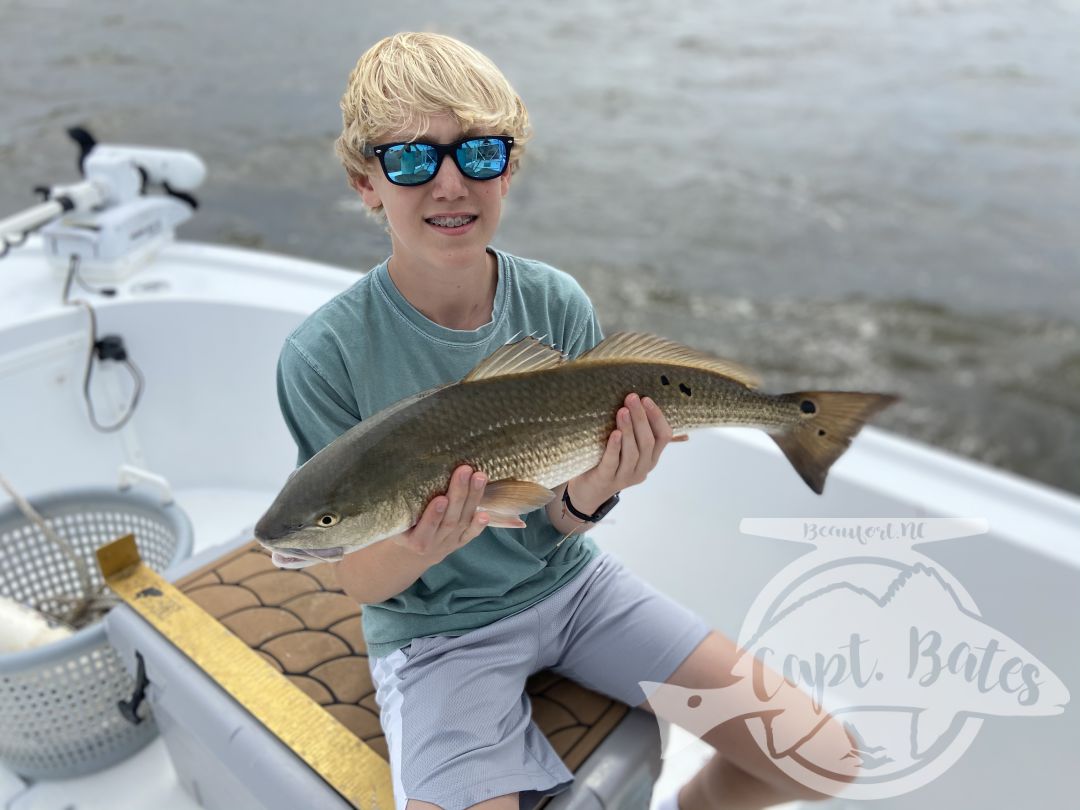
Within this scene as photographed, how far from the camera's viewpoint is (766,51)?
14.1 m

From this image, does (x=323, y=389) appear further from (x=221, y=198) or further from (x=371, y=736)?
(x=221, y=198)

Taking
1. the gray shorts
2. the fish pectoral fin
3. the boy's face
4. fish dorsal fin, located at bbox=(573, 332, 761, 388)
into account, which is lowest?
the gray shorts

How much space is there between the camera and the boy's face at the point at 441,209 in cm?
174

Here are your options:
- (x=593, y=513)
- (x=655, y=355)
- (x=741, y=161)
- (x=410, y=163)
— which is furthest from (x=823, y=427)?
(x=741, y=161)

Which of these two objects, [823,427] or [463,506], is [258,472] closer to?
[463,506]

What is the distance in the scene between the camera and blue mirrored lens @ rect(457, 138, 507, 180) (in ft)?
5.71

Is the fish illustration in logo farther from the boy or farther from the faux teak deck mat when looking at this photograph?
the faux teak deck mat

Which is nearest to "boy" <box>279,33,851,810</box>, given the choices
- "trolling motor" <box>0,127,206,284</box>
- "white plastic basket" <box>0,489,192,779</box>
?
"white plastic basket" <box>0,489,192,779</box>

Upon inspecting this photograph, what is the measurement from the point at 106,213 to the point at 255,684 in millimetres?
2699

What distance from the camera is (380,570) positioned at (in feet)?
5.90

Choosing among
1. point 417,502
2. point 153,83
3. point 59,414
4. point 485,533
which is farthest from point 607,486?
point 153,83

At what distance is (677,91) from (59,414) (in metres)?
11.4

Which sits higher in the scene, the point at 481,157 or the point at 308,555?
the point at 481,157

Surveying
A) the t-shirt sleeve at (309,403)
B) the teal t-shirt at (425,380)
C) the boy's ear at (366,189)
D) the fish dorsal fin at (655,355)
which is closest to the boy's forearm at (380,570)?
the teal t-shirt at (425,380)
